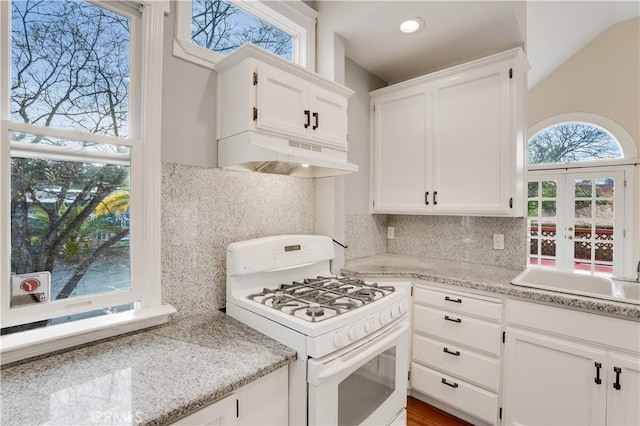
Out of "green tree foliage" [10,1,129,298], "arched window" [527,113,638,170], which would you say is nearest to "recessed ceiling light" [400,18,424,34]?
"green tree foliage" [10,1,129,298]

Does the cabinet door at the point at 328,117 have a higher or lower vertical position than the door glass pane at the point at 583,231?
higher

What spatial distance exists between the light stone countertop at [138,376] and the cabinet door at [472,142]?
1685 mm

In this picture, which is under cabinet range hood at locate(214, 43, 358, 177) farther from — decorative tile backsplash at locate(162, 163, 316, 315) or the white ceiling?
the white ceiling

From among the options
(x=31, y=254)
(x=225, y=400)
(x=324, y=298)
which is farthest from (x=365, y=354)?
(x=31, y=254)

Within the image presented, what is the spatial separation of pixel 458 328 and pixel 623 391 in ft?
2.47

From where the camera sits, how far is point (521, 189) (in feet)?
6.97

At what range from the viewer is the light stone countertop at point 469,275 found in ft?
4.89

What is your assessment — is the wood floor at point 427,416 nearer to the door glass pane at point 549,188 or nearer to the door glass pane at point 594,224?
the door glass pane at point 594,224

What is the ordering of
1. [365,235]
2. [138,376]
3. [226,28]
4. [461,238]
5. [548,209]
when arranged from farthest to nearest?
[548,209]
[365,235]
[461,238]
[226,28]
[138,376]

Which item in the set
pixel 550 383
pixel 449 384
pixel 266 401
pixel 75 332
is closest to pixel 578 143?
pixel 550 383


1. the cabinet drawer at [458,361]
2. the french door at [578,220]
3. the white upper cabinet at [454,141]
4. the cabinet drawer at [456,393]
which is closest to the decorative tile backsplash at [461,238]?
the white upper cabinet at [454,141]

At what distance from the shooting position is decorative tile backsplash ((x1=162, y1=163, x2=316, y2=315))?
60.2 inches

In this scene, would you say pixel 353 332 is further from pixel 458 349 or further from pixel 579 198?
pixel 579 198

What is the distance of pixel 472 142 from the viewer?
86.4 inches
